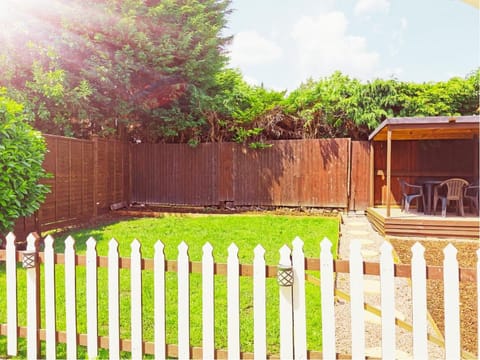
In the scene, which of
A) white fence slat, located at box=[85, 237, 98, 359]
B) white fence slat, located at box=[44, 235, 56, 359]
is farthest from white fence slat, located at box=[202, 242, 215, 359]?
white fence slat, located at box=[44, 235, 56, 359]

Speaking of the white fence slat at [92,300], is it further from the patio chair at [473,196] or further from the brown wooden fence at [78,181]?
the patio chair at [473,196]

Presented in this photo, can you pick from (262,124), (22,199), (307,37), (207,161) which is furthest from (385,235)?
(307,37)

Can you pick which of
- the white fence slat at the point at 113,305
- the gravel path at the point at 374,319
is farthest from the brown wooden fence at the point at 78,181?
the gravel path at the point at 374,319

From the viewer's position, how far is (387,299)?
2.16 m

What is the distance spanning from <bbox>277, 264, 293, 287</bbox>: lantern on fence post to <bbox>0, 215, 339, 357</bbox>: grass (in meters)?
0.72

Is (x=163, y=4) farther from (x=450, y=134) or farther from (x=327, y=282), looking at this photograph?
(x=327, y=282)

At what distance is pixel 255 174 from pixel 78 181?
195 inches

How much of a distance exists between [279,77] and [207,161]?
727 centimetres

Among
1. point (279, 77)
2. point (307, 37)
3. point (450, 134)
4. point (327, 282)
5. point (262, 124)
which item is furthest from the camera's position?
point (307, 37)

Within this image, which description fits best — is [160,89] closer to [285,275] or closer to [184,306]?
[184,306]

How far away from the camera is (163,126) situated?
1141cm

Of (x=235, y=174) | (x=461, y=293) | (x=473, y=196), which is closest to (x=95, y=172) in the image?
(x=235, y=174)

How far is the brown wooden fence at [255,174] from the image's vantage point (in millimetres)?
10594

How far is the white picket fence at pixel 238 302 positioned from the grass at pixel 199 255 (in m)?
0.40
